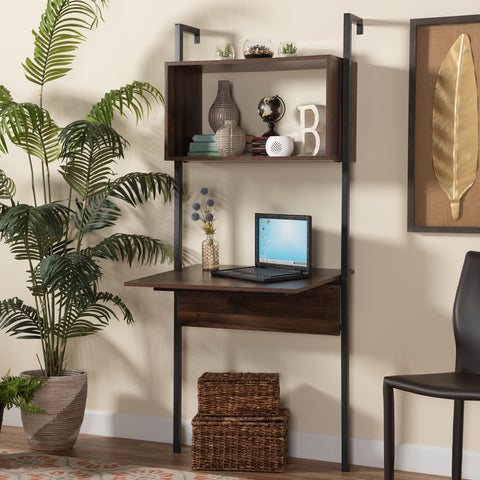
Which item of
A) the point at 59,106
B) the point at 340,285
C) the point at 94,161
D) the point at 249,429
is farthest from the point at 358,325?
the point at 59,106

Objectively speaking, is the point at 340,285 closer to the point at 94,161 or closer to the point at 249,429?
the point at 249,429

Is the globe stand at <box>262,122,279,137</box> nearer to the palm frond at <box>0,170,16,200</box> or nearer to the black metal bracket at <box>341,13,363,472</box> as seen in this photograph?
the black metal bracket at <box>341,13,363,472</box>

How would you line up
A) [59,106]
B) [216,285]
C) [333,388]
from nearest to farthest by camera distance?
[216,285] → [333,388] → [59,106]

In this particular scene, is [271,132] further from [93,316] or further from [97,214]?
[93,316]

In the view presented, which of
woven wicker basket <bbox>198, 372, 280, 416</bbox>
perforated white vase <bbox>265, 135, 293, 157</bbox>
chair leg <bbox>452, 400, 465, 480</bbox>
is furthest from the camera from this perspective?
woven wicker basket <bbox>198, 372, 280, 416</bbox>

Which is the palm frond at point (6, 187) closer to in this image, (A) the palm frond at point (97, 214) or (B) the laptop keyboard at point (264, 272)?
(A) the palm frond at point (97, 214)

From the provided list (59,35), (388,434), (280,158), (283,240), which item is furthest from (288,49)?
(388,434)

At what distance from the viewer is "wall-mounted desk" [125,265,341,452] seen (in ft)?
11.7

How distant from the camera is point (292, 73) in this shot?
3707mm

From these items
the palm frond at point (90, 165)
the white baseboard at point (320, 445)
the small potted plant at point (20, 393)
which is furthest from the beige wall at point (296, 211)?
the small potted plant at point (20, 393)

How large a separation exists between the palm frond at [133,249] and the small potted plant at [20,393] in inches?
25.2

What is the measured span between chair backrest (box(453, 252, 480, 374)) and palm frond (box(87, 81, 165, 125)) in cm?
162

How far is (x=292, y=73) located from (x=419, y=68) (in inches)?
22.2

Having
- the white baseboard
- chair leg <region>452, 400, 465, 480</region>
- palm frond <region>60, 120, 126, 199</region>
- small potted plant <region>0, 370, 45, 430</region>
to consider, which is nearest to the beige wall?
the white baseboard
